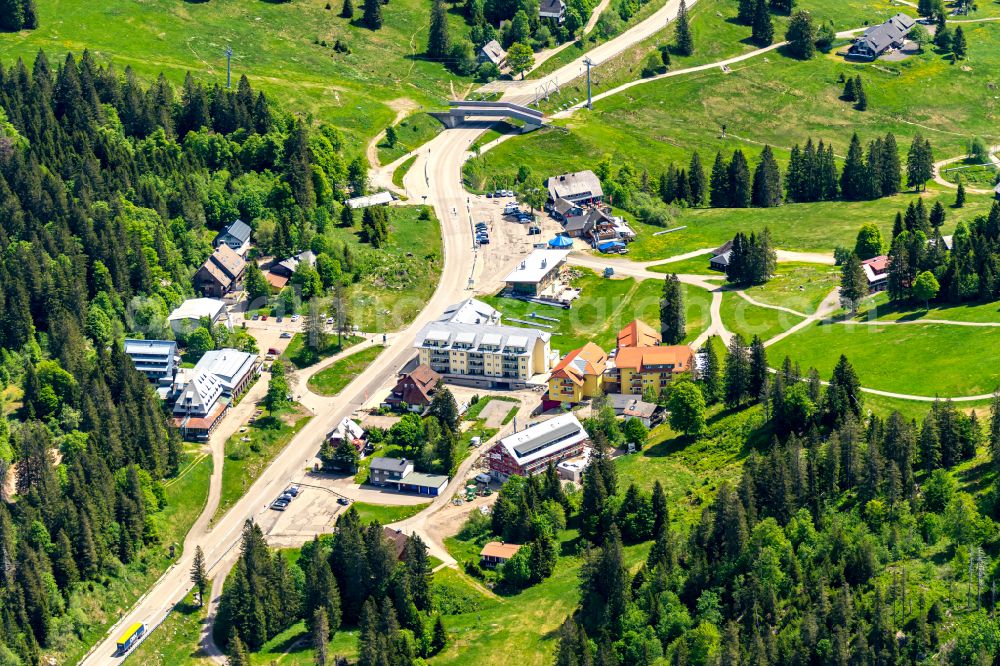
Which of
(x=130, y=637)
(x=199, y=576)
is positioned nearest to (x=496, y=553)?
(x=199, y=576)

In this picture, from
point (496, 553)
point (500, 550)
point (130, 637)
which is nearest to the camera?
point (130, 637)

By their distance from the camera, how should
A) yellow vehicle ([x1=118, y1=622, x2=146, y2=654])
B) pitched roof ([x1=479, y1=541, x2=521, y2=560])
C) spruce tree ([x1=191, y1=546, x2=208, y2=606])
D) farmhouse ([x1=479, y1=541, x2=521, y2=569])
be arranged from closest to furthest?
yellow vehicle ([x1=118, y1=622, x2=146, y2=654]) → pitched roof ([x1=479, y1=541, x2=521, y2=560]) → farmhouse ([x1=479, y1=541, x2=521, y2=569]) → spruce tree ([x1=191, y1=546, x2=208, y2=606])

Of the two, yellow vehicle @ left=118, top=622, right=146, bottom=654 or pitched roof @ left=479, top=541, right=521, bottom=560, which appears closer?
yellow vehicle @ left=118, top=622, right=146, bottom=654

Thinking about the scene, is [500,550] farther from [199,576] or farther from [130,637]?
[130,637]

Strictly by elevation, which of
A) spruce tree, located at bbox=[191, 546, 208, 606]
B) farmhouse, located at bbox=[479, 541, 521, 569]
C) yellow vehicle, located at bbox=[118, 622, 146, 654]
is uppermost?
farmhouse, located at bbox=[479, 541, 521, 569]

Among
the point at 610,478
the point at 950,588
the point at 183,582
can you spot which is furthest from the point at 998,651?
the point at 183,582

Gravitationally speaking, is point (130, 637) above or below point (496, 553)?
below

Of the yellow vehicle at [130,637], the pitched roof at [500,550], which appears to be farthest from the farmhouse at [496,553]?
the yellow vehicle at [130,637]

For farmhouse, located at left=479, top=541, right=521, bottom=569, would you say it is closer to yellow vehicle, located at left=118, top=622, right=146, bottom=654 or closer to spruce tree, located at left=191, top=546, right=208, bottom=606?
spruce tree, located at left=191, top=546, right=208, bottom=606

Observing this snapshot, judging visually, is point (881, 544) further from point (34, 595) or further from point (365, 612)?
point (34, 595)

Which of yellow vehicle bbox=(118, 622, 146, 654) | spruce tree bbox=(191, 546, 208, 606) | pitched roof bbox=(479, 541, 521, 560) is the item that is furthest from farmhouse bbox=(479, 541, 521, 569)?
yellow vehicle bbox=(118, 622, 146, 654)
